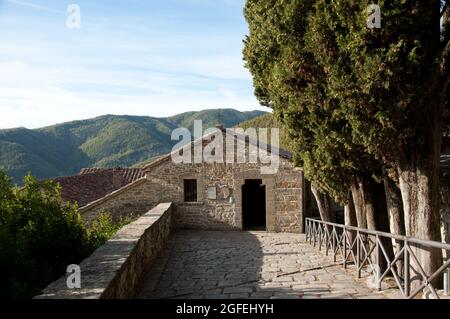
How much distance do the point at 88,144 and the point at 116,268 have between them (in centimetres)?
10630

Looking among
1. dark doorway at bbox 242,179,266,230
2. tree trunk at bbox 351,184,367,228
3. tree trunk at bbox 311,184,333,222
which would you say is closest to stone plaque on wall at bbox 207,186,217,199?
dark doorway at bbox 242,179,266,230

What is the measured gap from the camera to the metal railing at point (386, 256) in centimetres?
553

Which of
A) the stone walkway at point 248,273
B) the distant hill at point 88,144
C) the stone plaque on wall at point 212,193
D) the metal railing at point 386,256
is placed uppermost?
the distant hill at point 88,144

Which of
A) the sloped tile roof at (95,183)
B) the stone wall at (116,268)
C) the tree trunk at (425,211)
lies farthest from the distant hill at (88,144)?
the tree trunk at (425,211)

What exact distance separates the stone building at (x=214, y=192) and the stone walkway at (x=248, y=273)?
3.25 meters

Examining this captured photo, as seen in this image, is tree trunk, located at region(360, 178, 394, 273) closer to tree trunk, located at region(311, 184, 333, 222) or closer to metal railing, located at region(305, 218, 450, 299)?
metal railing, located at region(305, 218, 450, 299)

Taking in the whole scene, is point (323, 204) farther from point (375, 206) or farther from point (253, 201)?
point (253, 201)

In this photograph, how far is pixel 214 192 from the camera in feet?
56.5

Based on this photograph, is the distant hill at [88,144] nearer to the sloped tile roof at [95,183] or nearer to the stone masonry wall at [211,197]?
the sloped tile roof at [95,183]

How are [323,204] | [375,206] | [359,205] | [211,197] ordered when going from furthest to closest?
1. [211,197]
2. [323,204]
3. [359,205]
4. [375,206]

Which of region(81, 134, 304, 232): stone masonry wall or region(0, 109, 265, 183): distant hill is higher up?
region(0, 109, 265, 183): distant hill

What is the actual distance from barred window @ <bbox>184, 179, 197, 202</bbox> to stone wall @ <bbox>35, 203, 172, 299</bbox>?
7675mm

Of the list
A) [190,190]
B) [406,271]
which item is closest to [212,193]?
[190,190]

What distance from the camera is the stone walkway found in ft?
23.1
